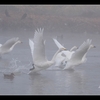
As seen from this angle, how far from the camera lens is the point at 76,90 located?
10.9m

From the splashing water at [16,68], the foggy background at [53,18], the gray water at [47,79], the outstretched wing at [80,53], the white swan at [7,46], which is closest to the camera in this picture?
the gray water at [47,79]

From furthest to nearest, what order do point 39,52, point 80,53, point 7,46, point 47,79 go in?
point 7,46, point 80,53, point 47,79, point 39,52

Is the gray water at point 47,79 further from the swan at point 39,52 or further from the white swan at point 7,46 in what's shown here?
the swan at point 39,52

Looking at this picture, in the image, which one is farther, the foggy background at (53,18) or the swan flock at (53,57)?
the foggy background at (53,18)

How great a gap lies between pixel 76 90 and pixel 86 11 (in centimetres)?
1895

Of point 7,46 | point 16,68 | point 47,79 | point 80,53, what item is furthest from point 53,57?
point 7,46

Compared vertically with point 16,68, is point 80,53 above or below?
above

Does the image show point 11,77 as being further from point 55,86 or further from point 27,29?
point 27,29

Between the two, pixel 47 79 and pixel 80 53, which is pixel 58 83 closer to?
pixel 47 79

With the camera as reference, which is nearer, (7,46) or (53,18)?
(7,46)

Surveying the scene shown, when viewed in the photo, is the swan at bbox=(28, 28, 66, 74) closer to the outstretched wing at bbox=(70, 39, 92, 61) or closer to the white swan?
the outstretched wing at bbox=(70, 39, 92, 61)

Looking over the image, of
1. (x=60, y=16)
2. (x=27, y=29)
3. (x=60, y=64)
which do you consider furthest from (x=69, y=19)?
(x=60, y=64)

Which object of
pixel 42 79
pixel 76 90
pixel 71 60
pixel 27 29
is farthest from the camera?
pixel 27 29

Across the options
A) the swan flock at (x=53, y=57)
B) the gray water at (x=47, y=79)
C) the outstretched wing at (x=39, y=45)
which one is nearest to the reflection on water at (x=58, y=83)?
the gray water at (x=47, y=79)
